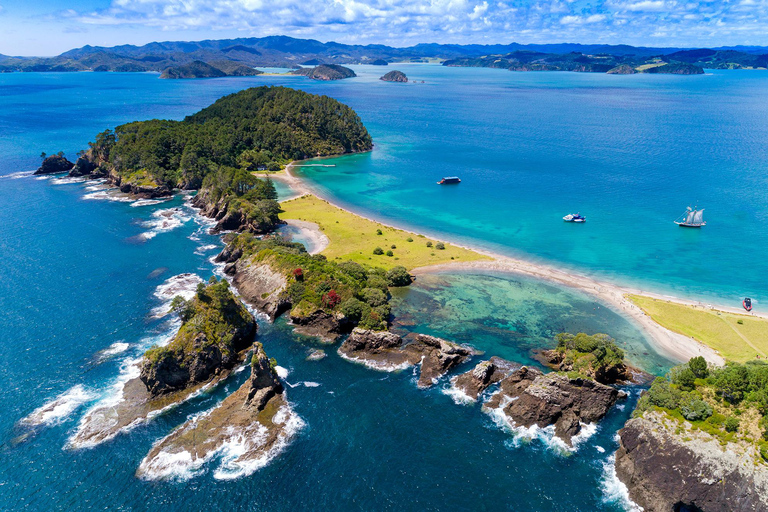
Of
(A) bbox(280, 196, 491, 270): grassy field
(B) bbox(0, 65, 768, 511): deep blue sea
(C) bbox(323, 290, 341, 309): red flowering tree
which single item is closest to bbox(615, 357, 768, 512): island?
(B) bbox(0, 65, 768, 511): deep blue sea

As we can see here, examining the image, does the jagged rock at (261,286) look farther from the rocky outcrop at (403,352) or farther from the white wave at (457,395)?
the white wave at (457,395)

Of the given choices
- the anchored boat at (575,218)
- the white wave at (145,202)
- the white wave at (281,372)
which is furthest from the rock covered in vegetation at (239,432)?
the white wave at (145,202)

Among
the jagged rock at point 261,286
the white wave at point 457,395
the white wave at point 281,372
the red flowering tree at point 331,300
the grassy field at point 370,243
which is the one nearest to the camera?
the white wave at point 457,395

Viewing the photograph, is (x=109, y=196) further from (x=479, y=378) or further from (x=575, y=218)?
(x=575, y=218)

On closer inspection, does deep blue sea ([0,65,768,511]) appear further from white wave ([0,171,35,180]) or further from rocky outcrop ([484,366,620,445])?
white wave ([0,171,35,180])

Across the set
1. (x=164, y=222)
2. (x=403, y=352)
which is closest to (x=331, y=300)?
(x=403, y=352)

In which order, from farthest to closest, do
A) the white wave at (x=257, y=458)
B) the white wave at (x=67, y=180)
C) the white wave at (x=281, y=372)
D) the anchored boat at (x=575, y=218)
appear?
the white wave at (x=67, y=180) < the anchored boat at (x=575, y=218) < the white wave at (x=281, y=372) < the white wave at (x=257, y=458)

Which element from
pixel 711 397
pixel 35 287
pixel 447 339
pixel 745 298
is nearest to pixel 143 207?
pixel 35 287
